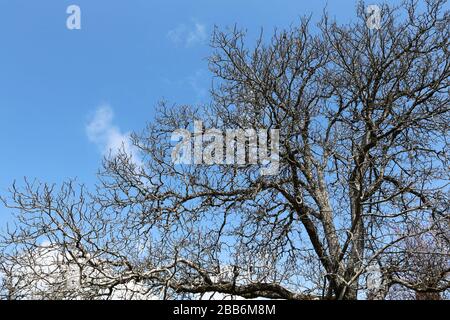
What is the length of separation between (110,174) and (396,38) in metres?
6.91

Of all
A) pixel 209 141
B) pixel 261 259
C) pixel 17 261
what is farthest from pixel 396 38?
pixel 17 261

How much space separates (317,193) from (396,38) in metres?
3.76

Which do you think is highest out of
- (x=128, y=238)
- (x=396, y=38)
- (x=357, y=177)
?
(x=396, y=38)

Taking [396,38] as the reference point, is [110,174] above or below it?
below

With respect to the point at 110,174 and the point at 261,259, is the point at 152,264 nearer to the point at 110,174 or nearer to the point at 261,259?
the point at 261,259

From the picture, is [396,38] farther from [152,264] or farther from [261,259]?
[152,264]

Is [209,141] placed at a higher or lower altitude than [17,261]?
higher

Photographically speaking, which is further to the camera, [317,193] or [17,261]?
[317,193]

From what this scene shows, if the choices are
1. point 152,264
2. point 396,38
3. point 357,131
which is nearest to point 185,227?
point 152,264

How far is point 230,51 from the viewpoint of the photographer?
35.6ft

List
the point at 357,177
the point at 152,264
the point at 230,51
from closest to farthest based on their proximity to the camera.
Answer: the point at 152,264 < the point at 357,177 < the point at 230,51

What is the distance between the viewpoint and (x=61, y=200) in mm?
7613
